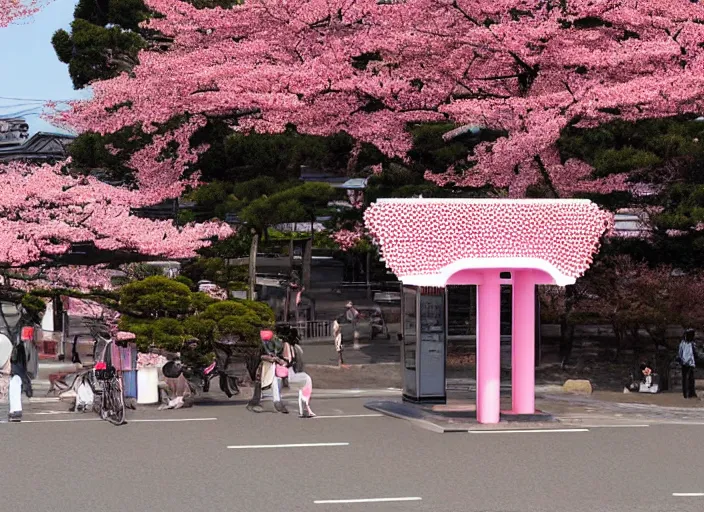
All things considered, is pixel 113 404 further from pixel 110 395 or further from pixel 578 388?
pixel 578 388

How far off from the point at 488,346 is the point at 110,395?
5918 mm

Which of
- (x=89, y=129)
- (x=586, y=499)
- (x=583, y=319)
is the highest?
(x=89, y=129)

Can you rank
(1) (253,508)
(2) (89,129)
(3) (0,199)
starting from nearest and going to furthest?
(1) (253,508) → (3) (0,199) → (2) (89,129)

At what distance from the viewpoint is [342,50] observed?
30.3m

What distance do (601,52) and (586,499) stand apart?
1731cm

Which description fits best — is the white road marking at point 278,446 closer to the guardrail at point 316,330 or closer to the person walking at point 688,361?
the person walking at point 688,361

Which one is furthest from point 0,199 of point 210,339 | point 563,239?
point 563,239

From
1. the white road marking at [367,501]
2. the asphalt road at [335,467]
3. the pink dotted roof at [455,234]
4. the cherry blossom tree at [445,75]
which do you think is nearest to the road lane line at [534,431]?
the asphalt road at [335,467]

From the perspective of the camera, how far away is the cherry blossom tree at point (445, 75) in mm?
27406

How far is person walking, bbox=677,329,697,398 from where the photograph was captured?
83.3 feet

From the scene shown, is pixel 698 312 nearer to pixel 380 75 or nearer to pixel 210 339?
pixel 380 75

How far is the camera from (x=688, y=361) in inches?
1000

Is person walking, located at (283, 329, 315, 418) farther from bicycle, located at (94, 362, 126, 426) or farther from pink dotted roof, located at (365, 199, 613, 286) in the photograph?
pink dotted roof, located at (365, 199, 613, 286)

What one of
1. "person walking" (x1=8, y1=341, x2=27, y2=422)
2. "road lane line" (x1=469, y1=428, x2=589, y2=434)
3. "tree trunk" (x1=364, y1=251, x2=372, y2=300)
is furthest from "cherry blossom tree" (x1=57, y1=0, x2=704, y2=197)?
"tree trunk" (x1=364, y1=251, x2=372, y2=300)
